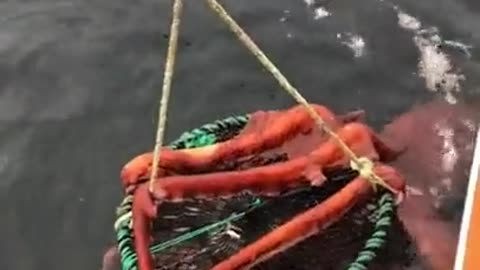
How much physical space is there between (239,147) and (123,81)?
1458 millimetres

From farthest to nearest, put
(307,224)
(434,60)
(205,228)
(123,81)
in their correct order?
(434,60) → (123,81) → (205,228) → (307,224)

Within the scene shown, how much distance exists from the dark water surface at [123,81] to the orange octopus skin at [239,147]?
2.46ft

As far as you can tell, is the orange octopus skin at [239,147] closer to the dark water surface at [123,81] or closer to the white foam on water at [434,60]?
the dark water surface at [123,81]

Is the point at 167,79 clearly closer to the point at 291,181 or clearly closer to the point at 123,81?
the point at 291,181

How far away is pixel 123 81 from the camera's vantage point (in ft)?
16.8

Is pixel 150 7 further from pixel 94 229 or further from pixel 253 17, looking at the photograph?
pixel 94 229

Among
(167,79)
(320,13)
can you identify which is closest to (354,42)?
(320,13)

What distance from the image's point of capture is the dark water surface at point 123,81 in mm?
4562

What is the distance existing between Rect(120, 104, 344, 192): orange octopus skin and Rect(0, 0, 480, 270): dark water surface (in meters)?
0.75

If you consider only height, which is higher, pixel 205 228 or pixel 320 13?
pixel 320 13

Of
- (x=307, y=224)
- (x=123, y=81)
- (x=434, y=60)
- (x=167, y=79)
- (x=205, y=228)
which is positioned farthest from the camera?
(x=434, y=60)

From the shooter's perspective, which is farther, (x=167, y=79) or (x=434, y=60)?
(x=434, y=60)

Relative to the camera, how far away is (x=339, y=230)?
382 centimetres

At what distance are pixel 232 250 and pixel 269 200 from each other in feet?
0.75
